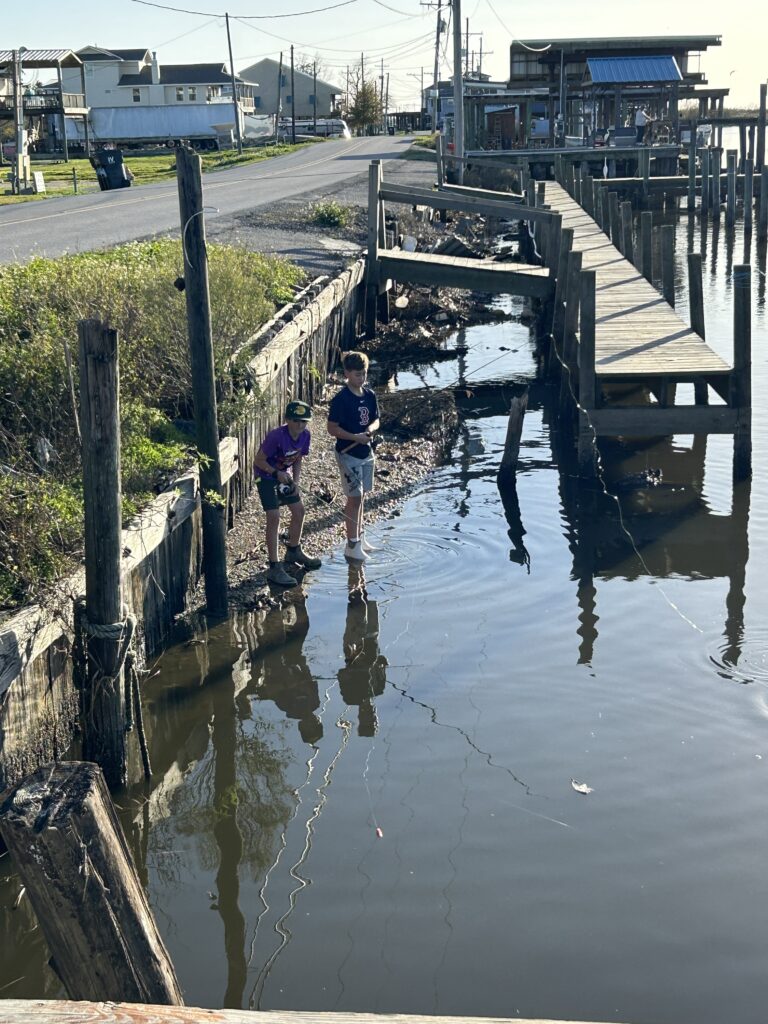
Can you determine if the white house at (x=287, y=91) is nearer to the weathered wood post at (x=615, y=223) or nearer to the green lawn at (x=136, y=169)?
the green lawn at (x=136, y=169)

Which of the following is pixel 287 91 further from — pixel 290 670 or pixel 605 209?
pixel 290 670

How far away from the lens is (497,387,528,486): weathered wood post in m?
11.6

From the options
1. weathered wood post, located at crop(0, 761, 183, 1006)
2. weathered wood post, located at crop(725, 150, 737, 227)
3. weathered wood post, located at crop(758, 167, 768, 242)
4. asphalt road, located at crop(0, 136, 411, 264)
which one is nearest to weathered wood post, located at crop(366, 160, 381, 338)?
asphalt road, located at crop(0, 136, 411, 264)

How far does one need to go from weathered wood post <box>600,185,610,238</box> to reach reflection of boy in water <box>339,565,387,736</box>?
1650 centimetres

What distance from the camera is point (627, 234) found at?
66.0 ft

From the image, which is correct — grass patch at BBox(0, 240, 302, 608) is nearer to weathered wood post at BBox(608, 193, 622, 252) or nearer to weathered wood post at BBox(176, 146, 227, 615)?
weathered wood post at BBox(176, 146, 227, 615)

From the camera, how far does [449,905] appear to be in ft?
17.0

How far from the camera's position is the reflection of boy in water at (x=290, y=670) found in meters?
7.14

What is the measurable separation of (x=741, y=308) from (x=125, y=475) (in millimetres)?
6236

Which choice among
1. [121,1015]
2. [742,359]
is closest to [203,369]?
[121,1015]

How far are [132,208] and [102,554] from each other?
829 inches

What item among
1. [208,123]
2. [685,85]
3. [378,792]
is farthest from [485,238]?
[208,123]

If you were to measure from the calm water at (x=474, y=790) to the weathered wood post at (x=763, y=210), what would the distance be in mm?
25784

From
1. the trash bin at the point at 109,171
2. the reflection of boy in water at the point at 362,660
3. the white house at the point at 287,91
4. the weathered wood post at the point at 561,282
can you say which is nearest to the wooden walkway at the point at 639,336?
the weathered wood post at the point at 561,282
